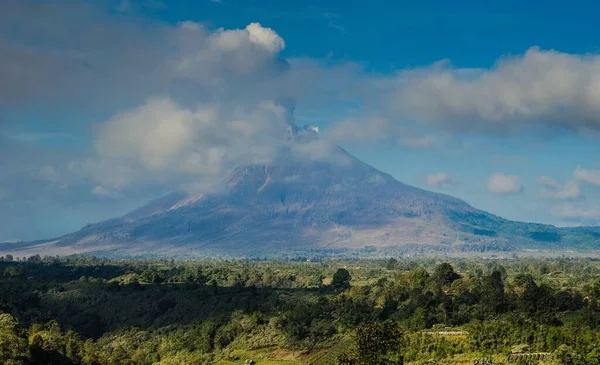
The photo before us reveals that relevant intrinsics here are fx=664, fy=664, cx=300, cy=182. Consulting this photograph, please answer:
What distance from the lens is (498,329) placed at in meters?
73.2

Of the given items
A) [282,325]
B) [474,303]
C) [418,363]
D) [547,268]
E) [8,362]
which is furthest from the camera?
[547,268]

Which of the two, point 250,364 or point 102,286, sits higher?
point 102,286

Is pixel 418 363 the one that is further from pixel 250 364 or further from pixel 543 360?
pixel 250 364

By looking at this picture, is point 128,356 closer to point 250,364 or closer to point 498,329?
point 250,364

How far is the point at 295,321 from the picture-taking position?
100500 millimetres

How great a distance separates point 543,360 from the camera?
6262cm

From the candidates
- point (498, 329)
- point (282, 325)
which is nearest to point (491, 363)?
point (498, 329)

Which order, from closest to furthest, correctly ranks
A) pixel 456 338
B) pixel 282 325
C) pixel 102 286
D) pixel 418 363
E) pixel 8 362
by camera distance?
1. pixel 8 362
2. pixel 418 363
3. pixel 456 338
4. pixel 282 325
5. pixel 102 286

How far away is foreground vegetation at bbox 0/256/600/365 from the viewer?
6844cm

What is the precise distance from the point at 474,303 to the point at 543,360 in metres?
31.9

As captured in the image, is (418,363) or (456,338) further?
(456,338)

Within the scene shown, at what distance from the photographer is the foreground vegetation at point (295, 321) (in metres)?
68.4

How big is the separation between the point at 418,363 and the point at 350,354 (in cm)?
1047

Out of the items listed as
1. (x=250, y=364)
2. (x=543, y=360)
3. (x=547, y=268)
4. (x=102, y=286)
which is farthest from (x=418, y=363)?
(x=547, y=268)
